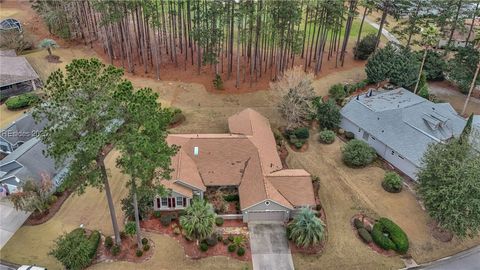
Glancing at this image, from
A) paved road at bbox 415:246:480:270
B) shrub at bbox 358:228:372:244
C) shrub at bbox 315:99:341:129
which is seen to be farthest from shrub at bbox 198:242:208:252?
shrub at bbox 315:99:341:129

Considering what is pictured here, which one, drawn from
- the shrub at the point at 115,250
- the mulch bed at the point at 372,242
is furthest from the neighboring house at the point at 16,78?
the mulch bed at the point at 372,242

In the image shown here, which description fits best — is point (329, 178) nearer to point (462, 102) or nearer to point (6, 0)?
point (462, 102)

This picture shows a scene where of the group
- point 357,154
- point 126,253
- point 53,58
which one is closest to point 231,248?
point 126,253

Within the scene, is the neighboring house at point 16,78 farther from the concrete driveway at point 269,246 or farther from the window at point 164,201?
the concrete driveway at point 269,246

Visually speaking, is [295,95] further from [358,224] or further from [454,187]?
[454,187]

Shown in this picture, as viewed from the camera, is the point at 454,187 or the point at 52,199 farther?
the point at 52,199

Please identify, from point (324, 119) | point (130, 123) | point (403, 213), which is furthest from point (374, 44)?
point (130, 123)
